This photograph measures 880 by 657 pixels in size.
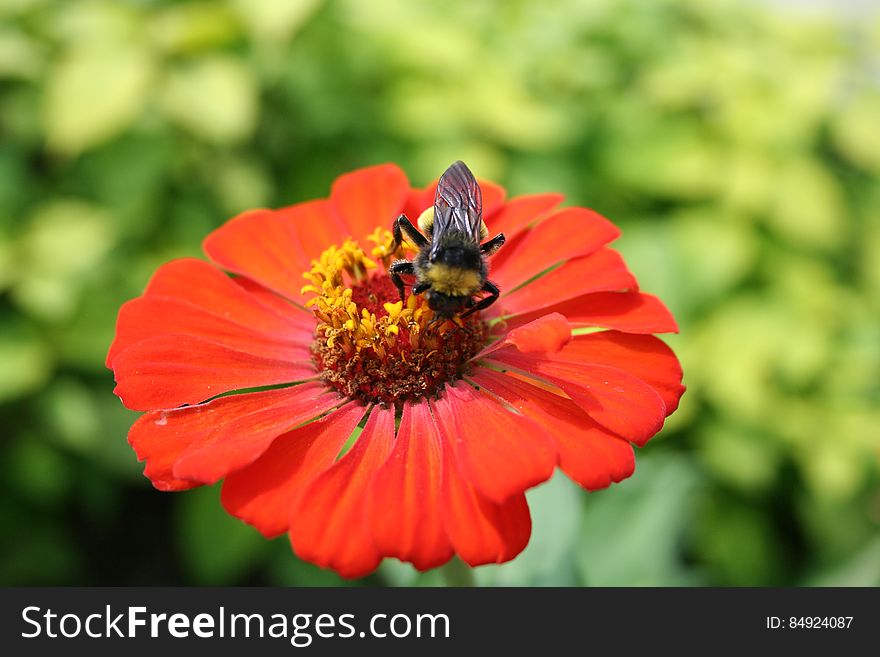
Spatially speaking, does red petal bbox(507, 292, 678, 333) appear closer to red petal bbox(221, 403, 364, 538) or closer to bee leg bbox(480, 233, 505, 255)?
bee leg bbox(480, 233, 505, 255)

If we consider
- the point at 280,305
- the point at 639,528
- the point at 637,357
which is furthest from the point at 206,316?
the point at 639,528

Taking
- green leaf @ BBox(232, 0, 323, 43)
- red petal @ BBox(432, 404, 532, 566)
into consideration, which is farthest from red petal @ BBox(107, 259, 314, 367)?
green leaf @ BBox(232, 0, 323, 43)

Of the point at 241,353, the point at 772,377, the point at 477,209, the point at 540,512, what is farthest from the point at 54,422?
the point at 772,377

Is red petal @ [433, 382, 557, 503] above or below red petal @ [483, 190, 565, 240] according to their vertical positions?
below

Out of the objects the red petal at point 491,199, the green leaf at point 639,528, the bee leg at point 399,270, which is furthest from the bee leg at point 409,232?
the green leaf at point 639,528

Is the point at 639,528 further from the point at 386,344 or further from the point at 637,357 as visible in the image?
the point at 386,344

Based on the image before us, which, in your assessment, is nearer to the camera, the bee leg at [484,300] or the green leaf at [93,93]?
the bee leg at [484,300]

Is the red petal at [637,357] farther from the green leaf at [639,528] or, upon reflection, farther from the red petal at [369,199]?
the green leaf at [639,528]
